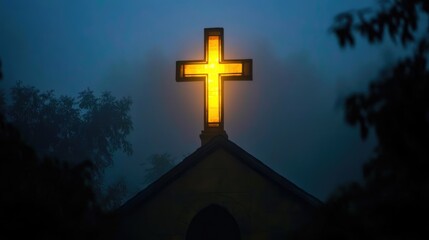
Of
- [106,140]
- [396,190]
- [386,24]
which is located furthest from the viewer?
[106,140]

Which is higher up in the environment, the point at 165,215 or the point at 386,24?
the point at 386,24

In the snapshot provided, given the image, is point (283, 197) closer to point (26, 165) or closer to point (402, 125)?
point (26, 165)

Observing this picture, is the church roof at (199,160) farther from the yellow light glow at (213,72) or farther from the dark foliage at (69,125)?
the dark foliage at (69,125)

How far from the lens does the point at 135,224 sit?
11.0 meters

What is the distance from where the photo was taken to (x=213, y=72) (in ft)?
44.4

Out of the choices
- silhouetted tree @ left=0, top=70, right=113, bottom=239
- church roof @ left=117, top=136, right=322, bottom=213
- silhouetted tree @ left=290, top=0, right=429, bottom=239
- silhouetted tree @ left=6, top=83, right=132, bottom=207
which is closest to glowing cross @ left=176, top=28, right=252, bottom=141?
church roof @ left=117, top=136, right=322, bottom=213

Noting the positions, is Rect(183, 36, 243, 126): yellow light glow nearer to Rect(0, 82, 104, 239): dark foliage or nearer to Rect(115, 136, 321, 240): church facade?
Rect(115, 136, 321, 240): church facade

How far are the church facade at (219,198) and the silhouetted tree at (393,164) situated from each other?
20.7 feet

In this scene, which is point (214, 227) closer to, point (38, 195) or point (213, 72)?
point (213, 72)

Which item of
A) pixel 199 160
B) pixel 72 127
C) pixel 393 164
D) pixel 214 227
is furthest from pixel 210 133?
pixel 72 127

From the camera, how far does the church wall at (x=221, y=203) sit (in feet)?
35.4

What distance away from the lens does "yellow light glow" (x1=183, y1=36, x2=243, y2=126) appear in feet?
43.4

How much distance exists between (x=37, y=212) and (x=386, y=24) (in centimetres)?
383

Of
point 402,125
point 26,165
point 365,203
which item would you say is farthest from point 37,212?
point 402,125
